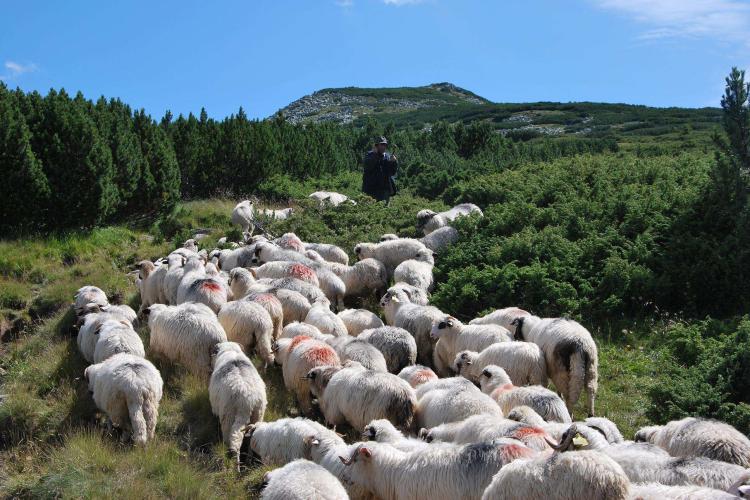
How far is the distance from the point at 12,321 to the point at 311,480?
1202 centimetres

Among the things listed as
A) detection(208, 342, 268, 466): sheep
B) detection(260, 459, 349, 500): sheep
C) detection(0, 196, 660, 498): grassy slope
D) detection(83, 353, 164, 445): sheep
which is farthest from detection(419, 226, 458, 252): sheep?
detection(260, 459, 349, 500): sheep

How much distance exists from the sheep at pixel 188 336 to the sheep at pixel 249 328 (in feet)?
0.80

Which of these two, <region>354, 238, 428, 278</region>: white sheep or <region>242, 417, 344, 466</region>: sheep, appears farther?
<region>354, 238, 428, 278</region>: white sheep

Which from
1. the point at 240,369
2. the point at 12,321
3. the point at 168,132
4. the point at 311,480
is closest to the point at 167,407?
the point at 240,369

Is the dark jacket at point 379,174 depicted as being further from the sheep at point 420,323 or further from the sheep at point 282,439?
the sheep at point 282,439

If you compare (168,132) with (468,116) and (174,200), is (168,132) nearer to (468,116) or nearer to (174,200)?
(174,200)

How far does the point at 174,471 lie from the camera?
7516 millimetres

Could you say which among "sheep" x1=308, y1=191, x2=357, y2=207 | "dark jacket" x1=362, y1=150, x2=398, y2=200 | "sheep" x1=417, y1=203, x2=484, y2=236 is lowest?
"sheep" x1=417, y1=203, x2=484, y2=236

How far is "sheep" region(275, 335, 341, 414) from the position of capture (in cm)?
931

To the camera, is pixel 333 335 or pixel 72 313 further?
pixel 72 313

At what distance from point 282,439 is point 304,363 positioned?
1.87m

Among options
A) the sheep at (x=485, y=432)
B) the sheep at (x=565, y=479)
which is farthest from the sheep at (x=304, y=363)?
the sheep at (x=565, y=479)

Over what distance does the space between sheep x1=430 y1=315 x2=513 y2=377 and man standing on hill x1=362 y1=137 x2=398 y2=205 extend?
974 centimetres

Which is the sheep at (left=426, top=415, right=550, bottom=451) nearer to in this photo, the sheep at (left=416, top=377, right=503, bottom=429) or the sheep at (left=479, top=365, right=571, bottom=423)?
the sheep at (left=416, top=377, right=503, bottom=429)
